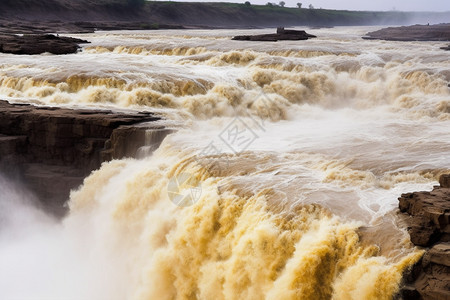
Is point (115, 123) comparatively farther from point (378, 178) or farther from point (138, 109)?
point (378, 178)

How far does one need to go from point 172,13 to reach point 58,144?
5299 cm

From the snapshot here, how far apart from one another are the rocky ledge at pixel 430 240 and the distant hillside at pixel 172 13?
156ft

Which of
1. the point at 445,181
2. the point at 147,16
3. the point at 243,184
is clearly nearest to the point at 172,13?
the point at 147,16

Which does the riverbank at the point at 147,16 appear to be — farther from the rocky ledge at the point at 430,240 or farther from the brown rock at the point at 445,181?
the rocky ledge at the point at 430,240

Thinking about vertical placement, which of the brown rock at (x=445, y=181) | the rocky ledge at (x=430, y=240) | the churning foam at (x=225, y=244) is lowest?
the churning foam at (x=225, y=244)

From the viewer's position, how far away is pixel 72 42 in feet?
94.0

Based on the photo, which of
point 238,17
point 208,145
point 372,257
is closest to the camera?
point 372,257

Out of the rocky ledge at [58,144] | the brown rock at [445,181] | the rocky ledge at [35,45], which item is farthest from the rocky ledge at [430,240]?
the rocky ledge at [35,45]

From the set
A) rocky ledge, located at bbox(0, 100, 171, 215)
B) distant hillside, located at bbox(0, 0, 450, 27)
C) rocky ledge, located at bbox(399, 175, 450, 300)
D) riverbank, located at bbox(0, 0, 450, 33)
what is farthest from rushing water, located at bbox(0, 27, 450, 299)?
distant hillside, located at bbox(0, 0, 450, 27)

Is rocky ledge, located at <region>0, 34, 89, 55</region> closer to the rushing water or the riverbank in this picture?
the rushing water

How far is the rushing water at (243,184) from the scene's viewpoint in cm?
859

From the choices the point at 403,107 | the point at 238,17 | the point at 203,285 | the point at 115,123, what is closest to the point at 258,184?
the point at 203,285

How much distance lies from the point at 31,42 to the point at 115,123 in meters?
14.7

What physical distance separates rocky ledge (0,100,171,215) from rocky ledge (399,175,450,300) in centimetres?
653
